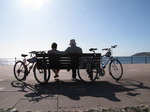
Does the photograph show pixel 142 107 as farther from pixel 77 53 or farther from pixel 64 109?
pixel 77 53

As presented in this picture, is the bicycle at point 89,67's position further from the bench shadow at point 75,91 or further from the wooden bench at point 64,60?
the bench shadow at point 75,91

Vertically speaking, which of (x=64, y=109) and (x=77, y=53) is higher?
(x=77, y=53)

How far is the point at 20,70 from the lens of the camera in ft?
24.5

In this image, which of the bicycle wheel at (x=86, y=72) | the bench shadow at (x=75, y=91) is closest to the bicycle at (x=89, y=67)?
the bicycle wheel at (x=86, y=72)

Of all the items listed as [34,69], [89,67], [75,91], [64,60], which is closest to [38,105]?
[75,91]

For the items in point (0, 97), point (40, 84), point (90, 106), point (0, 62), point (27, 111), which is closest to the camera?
point (27, 111)

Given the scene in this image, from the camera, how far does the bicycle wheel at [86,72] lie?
22.4 ft

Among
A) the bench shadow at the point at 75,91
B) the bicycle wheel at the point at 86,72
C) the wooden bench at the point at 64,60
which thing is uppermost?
the wooden bench at the point at 64,60

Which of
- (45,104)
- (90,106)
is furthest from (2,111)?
(90,106)

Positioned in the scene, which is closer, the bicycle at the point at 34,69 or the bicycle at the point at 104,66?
the bicycle at the point at 34,69

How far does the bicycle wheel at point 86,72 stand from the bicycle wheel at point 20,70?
1.95 m

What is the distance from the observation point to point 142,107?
3.54 metres

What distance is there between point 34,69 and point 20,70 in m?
1.08

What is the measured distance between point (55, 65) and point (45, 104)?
3439 mm
